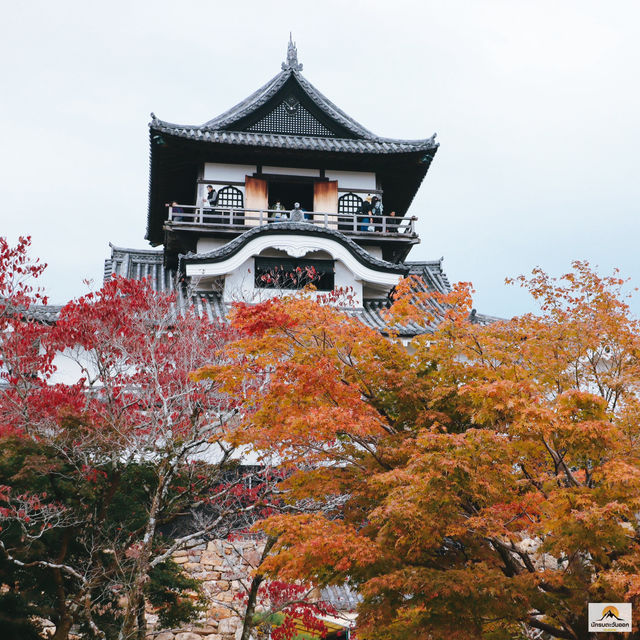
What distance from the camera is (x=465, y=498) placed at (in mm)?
7691

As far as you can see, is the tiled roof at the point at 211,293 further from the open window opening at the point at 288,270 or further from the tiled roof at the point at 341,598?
the tiled roof at the point at 341,598

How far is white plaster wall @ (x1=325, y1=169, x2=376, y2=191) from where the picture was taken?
22.0m

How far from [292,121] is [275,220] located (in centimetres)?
461

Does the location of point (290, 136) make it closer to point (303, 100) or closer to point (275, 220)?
point (303, 100)

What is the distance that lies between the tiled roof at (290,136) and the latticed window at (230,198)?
60.9 inches

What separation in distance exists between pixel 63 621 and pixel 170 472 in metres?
2.79

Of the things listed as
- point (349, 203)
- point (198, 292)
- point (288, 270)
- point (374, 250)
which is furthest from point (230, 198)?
point (374, 250)

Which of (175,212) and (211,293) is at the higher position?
(175,212)

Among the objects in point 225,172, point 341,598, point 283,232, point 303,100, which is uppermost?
point 303,100

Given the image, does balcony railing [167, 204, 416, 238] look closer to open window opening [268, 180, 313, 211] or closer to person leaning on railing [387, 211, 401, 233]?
person leaning on railing [387, 211, 401, 233]

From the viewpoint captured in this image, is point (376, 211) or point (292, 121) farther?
point (292, 121)

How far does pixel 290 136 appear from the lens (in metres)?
22.0

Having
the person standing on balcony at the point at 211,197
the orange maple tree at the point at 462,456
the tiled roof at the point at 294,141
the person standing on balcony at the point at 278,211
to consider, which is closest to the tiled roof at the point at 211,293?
the person standing on balcony at the point at 278,211

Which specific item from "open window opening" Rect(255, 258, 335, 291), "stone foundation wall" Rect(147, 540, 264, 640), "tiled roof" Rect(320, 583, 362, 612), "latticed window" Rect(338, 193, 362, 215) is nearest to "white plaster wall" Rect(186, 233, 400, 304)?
"open window opening" Rect(255, 258, 335, 291)
